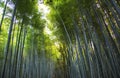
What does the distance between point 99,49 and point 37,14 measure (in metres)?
3.35

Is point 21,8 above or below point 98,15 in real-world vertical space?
above

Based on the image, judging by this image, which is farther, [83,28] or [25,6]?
[25,6]

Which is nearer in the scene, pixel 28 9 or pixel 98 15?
pixel 98 15

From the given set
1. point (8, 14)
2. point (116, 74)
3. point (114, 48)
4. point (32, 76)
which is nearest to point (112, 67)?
point (116, 74)

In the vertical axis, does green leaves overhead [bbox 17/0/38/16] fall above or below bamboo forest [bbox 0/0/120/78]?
above

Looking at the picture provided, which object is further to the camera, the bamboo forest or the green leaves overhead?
the green leaves overhead

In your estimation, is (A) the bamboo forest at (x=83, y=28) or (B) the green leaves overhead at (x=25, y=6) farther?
(B) the green leaves overhead at (x=25, y=6)

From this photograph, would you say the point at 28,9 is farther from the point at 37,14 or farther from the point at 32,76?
the point at 32,76

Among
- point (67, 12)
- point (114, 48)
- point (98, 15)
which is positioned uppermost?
point (67, 12)

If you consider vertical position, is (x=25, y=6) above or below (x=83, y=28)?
above

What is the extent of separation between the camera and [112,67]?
4719 mm

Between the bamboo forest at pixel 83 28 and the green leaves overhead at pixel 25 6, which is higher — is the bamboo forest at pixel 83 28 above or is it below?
below

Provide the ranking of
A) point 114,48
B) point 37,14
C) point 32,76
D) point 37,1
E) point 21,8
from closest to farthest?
point 114,48
point 21,8
point 37,1
point 37,14
point 32,76

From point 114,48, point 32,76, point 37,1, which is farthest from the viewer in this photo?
point 32,76
